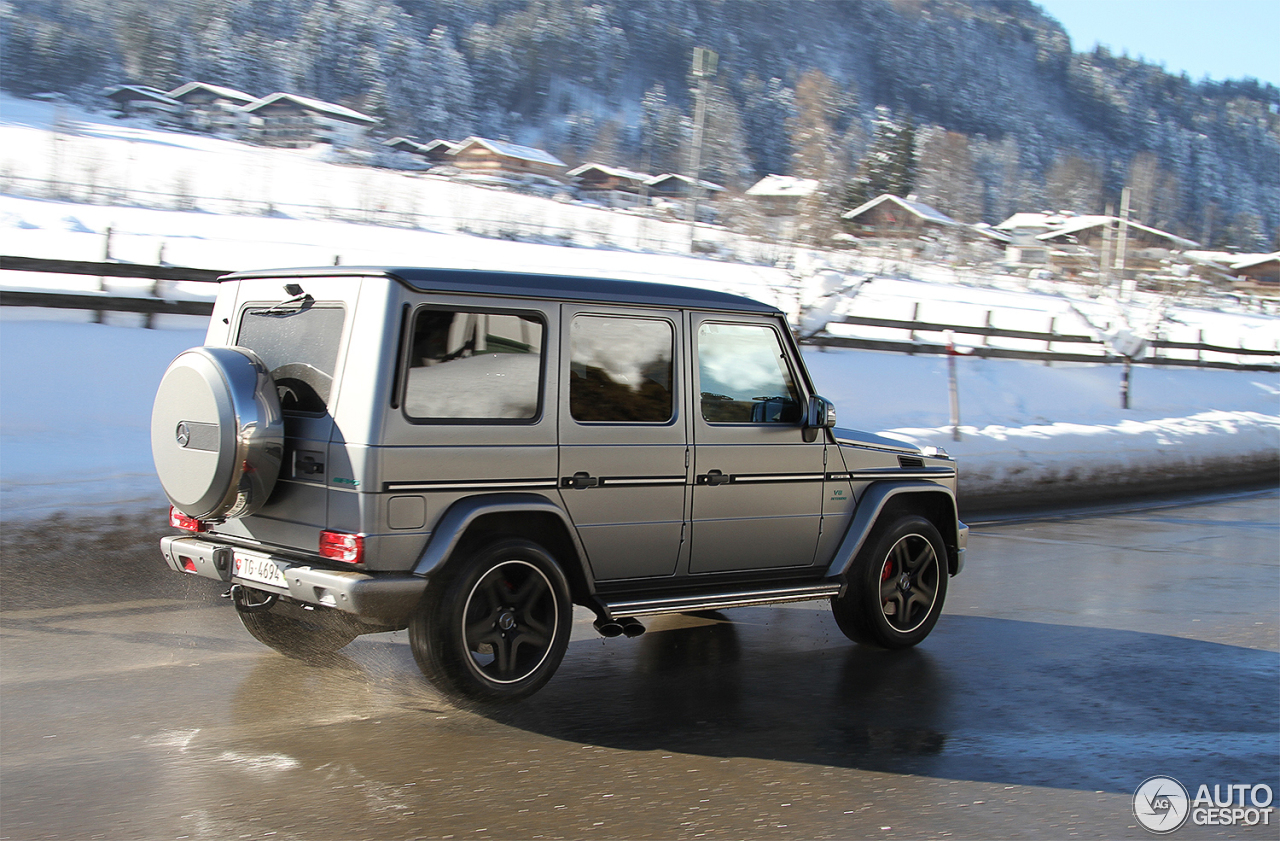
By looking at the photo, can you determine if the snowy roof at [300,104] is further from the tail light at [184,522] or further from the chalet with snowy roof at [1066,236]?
the tail light at [184,522]

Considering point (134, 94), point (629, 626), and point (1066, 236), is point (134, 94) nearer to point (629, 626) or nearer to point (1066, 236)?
point (1066, 236)

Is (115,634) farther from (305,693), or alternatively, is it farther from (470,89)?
(470,89)

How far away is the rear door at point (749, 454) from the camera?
19.3ft

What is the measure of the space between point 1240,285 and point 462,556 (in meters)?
90.4

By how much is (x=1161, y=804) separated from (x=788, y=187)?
1295 inches

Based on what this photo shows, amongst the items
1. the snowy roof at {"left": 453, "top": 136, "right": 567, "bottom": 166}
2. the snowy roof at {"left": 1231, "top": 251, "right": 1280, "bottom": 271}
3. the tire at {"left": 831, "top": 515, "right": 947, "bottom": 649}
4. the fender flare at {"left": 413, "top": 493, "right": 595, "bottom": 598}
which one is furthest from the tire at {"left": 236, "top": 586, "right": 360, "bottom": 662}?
the snowy roof at {"left": 1231, "top": 251, "right": 1280, "bottom": 271}

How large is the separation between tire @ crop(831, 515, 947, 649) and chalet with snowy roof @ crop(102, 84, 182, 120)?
72340mm

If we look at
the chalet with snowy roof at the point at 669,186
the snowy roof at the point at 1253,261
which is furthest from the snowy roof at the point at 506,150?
the snowy roof at the point at 1253,261

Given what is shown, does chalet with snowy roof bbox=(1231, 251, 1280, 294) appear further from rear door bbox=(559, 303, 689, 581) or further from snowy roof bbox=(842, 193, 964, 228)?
rear door bbox=(559, 303, 689, 581)

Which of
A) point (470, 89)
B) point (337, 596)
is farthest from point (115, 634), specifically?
point (470, 89)

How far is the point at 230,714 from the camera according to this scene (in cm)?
498

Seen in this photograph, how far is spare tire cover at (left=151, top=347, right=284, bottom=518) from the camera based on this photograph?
4.91 metres

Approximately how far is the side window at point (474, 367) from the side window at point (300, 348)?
0.38 m

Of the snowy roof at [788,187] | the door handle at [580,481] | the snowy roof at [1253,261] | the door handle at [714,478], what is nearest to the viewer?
the door handle at [580,481]
